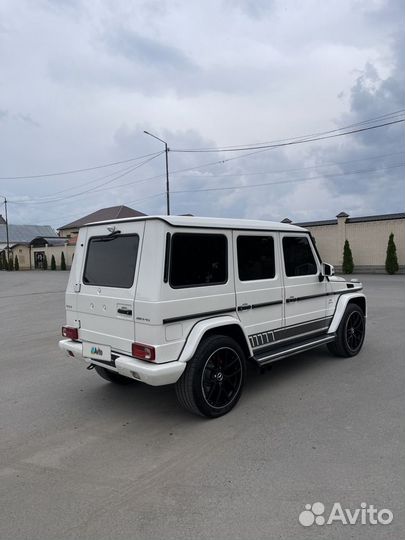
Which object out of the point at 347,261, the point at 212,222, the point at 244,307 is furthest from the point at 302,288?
the point at 347,261

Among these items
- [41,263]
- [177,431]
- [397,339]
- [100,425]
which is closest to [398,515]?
[177,431]

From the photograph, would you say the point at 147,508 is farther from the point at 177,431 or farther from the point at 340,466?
the point at 340,466

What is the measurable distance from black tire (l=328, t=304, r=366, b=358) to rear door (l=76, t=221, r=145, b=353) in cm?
Answer: 342

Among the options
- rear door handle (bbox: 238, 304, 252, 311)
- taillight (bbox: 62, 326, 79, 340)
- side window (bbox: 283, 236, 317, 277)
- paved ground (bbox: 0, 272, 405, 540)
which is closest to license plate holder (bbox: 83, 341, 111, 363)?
taillight (bbox: 62, 326, 79, 340)

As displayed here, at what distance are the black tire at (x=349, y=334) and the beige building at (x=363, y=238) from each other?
59.7ft

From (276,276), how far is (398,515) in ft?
9.39

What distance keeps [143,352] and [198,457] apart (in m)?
1.03

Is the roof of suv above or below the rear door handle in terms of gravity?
above

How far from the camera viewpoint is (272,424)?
3955mm

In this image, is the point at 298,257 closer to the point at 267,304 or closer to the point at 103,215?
the point at 267,304

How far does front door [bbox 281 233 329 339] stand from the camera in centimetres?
521

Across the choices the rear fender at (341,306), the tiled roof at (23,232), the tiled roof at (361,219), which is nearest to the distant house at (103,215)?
the tiled roof at (23,232)

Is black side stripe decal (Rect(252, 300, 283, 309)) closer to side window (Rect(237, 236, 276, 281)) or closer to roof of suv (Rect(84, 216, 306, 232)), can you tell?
side window (Rect(237, 236, 276, 281))

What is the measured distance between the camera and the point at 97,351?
4.34 metres
